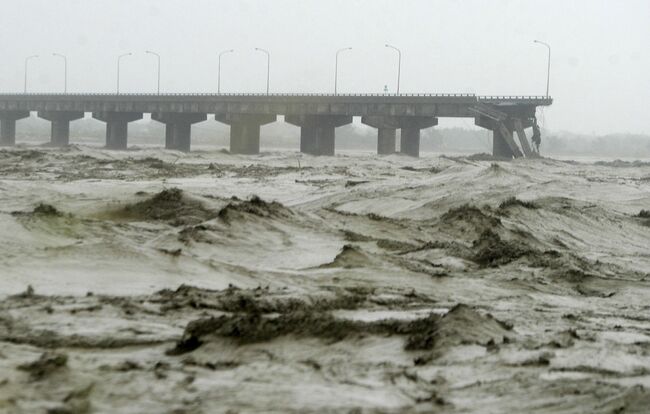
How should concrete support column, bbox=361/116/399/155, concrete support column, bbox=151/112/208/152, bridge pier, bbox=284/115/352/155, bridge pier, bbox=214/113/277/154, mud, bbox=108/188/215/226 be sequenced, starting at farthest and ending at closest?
concrete support column, bbox=151/112/208/152
bridge pier, bbox=214/113/277/154
bridge pier, bbox=284/115/352/155
concrete support column, bbox=361/116/399/155
mud, bbox=108/188/215/226

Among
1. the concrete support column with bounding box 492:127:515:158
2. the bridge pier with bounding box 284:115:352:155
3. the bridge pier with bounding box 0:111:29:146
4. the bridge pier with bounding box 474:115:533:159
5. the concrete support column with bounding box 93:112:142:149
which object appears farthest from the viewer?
the bridge pier with bounding box 0:111:29:146

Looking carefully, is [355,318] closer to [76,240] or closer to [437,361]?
[437,361]

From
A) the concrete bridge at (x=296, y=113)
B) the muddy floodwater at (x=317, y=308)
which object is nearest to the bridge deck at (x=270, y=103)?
the concrete bridge at (x=296, y=113)

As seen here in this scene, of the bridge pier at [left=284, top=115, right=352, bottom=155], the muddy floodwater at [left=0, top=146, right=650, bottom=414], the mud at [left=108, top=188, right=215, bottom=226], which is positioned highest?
the bridge pier at [left=284, top=115, right=352, bottom=155]

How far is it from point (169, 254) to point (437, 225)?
7.52m

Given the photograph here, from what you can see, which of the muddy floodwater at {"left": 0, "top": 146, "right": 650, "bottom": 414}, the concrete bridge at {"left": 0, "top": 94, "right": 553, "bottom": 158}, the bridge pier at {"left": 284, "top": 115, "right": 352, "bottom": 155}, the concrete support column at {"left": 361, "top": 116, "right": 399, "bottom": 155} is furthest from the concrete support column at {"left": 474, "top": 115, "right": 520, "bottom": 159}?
the muddy floodwater at {"left": 0, "top": 146, "right": 650, "bottom": 414}

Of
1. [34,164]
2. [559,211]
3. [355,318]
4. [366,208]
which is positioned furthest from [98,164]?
[355,318]

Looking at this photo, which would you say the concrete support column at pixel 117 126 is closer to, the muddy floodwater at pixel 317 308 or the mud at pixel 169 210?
the muddy floodwater at pixel 317 308

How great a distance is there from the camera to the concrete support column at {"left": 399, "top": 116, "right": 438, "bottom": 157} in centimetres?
7481

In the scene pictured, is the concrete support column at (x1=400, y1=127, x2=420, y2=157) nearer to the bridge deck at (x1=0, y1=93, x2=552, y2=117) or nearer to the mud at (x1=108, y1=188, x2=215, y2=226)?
the bridge deck at (x1=0, y1=93, x2=552, y2=117)

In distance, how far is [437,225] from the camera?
1959 cm

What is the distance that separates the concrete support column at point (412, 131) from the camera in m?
74.8

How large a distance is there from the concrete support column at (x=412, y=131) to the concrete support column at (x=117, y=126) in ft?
88.2

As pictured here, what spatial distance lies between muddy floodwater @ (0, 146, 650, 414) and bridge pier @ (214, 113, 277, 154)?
193 ft
